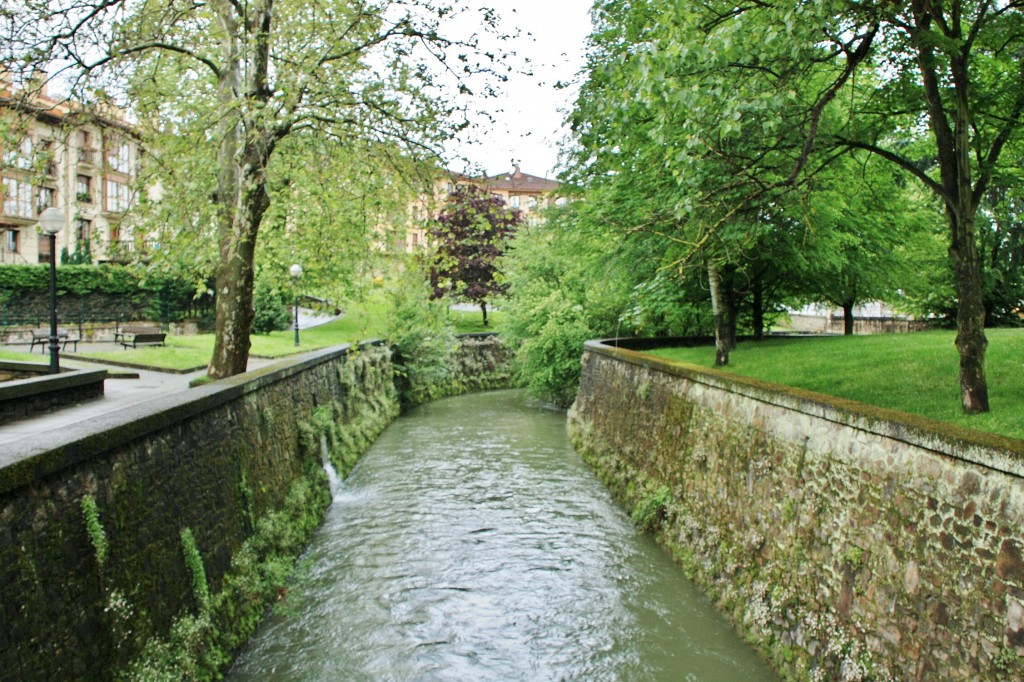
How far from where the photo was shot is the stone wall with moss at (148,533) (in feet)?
15.4

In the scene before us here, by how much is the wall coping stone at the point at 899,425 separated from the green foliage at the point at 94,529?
6.10 m

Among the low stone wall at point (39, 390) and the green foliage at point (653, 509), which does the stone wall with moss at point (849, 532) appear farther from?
the low stone wall at point (39, 390)

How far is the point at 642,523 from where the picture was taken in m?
12.0

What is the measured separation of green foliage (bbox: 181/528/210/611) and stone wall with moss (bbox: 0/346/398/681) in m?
0.01

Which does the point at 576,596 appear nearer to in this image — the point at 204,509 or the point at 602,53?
the point at 204,509

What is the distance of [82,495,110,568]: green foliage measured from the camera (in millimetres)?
5398

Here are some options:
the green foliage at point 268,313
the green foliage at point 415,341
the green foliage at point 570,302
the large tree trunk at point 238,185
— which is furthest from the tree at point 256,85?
the green foliage at point 268,313

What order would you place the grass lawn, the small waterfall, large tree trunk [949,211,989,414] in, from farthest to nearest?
1. the grass lawn
2. the small waterfall
3. large tree trunk [949,211,989,414]

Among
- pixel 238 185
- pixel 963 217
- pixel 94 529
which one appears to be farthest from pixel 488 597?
pixel 238 185

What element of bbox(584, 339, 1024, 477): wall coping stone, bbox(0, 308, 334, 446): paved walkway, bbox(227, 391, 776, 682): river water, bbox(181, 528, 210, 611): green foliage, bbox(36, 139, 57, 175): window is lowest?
bbox(227, 391, 776, 682): river water

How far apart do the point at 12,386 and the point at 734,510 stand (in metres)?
9.34

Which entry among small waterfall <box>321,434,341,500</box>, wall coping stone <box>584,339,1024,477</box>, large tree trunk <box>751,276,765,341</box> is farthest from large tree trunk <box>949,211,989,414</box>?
small waterfall <box>321,434,341,500</box>

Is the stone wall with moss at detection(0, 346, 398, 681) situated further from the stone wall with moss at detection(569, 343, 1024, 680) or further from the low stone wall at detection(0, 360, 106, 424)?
the stone wall with moss at detection(569, 343, 1024, 680)

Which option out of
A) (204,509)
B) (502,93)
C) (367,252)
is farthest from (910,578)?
(367,252)
